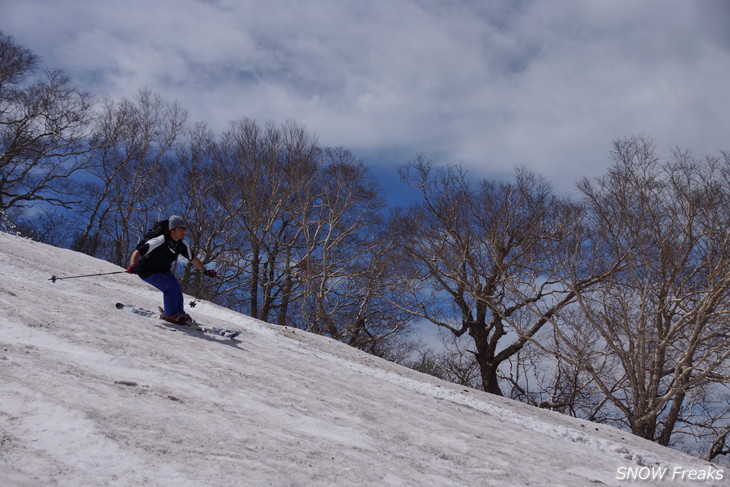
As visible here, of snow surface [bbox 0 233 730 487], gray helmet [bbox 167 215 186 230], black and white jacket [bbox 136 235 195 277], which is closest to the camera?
snow surface [bbox 0 233 730 487]

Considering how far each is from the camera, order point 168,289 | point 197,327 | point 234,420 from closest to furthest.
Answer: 1. point 234,420
2. point 168,289
3. point 197,327

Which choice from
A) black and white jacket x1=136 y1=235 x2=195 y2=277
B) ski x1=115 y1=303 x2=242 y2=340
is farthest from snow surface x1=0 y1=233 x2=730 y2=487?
black and white jacket x1=136 y1=235 x2=195 y2=277

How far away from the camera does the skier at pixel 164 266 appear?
26.9 feet

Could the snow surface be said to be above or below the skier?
below

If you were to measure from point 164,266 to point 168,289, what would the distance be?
404mm

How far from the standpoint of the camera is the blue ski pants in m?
8.22

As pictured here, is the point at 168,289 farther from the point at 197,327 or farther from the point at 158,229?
the point at 158,229

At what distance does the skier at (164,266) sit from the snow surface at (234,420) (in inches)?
19.9

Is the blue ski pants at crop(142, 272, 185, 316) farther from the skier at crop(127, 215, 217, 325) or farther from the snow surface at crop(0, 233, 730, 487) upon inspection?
the snow surface at crop(0, 233, 730, 487)

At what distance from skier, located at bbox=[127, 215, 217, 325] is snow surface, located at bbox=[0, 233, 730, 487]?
0.50 meters

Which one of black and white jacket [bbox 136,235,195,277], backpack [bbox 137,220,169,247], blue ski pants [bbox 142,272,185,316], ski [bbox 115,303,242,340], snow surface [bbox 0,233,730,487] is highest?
backpack [bbox 137,220,169,247]

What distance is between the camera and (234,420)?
14.0ft

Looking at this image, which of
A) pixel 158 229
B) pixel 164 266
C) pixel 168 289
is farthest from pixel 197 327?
pixel 158 229

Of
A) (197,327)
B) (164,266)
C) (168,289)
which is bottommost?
(197,327)
